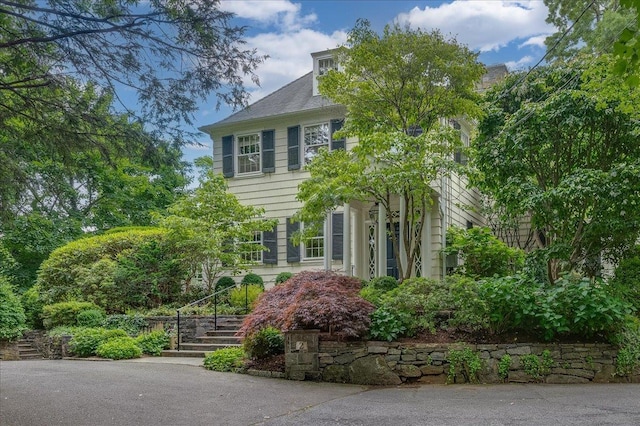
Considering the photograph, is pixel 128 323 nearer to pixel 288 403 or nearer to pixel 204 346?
pixel 204 346

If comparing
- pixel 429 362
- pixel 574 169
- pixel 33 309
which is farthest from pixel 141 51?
pixel 33 309

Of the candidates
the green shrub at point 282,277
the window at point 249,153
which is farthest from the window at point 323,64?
the green shrub at point 282,277

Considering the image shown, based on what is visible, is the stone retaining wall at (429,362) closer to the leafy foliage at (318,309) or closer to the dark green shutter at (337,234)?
the leafy foliage at (318,309)

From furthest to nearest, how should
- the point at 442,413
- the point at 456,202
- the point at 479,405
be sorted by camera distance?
1. the point at 456,202
2. the point at 479,405
3. the point at 442,413

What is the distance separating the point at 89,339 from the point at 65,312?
2149 mm

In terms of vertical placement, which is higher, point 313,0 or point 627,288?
point 313,0

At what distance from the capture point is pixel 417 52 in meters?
10.6

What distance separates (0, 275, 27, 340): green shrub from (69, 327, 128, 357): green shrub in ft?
6.37

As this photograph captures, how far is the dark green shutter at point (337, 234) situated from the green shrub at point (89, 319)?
5949mm

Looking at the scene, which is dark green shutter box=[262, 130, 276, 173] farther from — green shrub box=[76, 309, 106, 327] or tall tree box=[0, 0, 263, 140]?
tall tree box=[0, 0, 263, 140]

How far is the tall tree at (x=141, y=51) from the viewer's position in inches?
222

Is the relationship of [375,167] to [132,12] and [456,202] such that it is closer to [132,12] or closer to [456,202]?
[456,202]

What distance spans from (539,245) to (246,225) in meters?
7.86

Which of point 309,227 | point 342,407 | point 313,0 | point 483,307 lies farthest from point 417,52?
point 342,407
